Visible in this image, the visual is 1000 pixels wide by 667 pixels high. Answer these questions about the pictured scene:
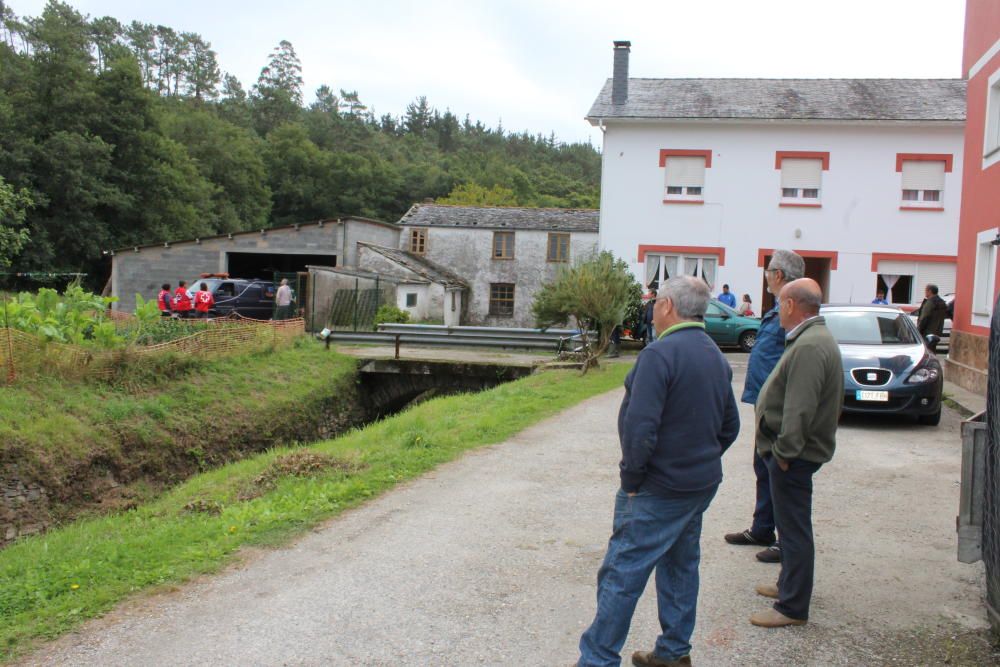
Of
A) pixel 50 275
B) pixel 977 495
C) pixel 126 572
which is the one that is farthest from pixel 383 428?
pixel 50 275

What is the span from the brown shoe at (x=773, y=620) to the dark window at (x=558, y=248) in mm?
32679

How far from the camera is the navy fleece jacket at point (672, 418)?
3420mm

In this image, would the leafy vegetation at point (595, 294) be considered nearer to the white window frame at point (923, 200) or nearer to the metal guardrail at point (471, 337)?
the metal guardrail at point (471, 337)

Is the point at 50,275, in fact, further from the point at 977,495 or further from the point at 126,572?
the point at 977,495

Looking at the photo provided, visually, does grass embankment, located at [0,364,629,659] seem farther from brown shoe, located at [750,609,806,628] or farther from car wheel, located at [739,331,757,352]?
car wheel, located at [739,331,757,352]

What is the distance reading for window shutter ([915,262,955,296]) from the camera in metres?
24.1

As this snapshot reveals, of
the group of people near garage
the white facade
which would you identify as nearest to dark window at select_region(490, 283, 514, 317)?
the white facade

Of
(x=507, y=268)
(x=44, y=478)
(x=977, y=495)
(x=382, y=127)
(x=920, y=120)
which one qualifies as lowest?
(x=44, y=478)

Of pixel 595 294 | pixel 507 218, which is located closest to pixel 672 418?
pixel 595 294

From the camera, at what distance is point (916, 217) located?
78.9 ft

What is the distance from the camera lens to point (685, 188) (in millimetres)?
25000

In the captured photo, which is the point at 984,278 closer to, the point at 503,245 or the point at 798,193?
the point at 798,193

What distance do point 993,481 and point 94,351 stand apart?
42.6 ft

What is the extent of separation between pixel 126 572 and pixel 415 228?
34.0 meters
